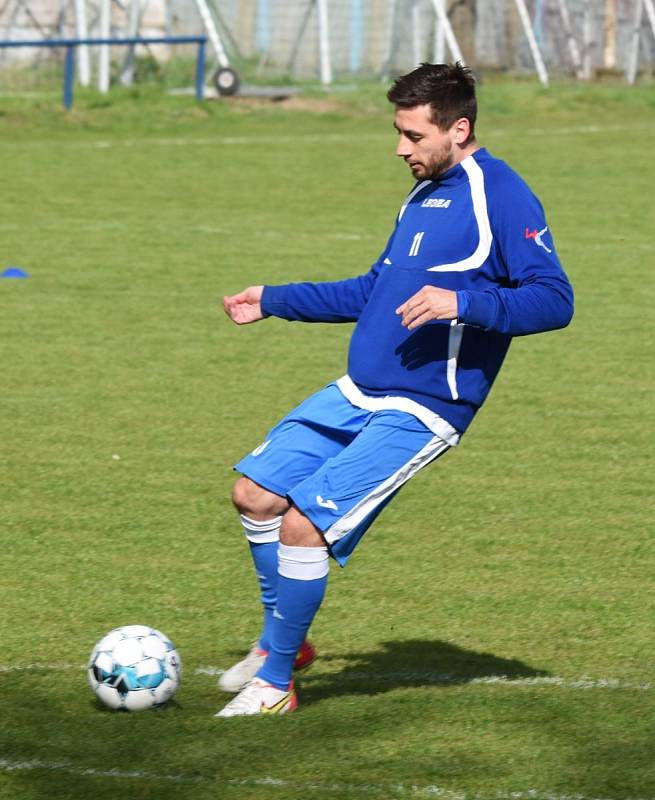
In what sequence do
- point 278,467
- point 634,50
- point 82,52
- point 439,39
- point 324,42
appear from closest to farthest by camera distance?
point 278,467 < point 82,52 < point 324,42 < point 439,39 < point 634,50

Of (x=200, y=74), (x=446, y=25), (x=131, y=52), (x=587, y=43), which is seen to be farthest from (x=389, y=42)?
(x=587, y=43)

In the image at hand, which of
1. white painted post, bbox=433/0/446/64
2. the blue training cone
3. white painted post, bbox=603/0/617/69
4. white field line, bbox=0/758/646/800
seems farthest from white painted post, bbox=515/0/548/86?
white field line, bbox=0/758/646/800

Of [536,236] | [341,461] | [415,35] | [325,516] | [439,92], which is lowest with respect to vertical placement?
[415,35]

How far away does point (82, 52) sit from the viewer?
95.9ft

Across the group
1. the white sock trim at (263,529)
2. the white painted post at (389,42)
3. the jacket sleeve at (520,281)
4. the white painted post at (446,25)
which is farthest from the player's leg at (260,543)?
the white painted post at (389,42)

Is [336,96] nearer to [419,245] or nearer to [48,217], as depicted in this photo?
[48,217]

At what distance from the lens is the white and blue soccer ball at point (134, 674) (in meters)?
5.34

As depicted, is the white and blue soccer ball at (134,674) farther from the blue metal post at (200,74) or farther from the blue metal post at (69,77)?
the blue metal post at (200,74)

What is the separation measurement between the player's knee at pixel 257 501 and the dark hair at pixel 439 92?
1.34 meters

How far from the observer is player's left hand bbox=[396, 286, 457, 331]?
4.93 metres

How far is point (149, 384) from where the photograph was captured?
11.0 meters

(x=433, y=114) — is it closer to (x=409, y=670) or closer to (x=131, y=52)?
(x=409, y=670)

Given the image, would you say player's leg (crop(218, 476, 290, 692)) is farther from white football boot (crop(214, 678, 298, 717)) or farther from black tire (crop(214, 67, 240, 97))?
black tire (crop(214, 67, 240, 97))

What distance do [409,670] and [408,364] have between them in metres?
1.28
